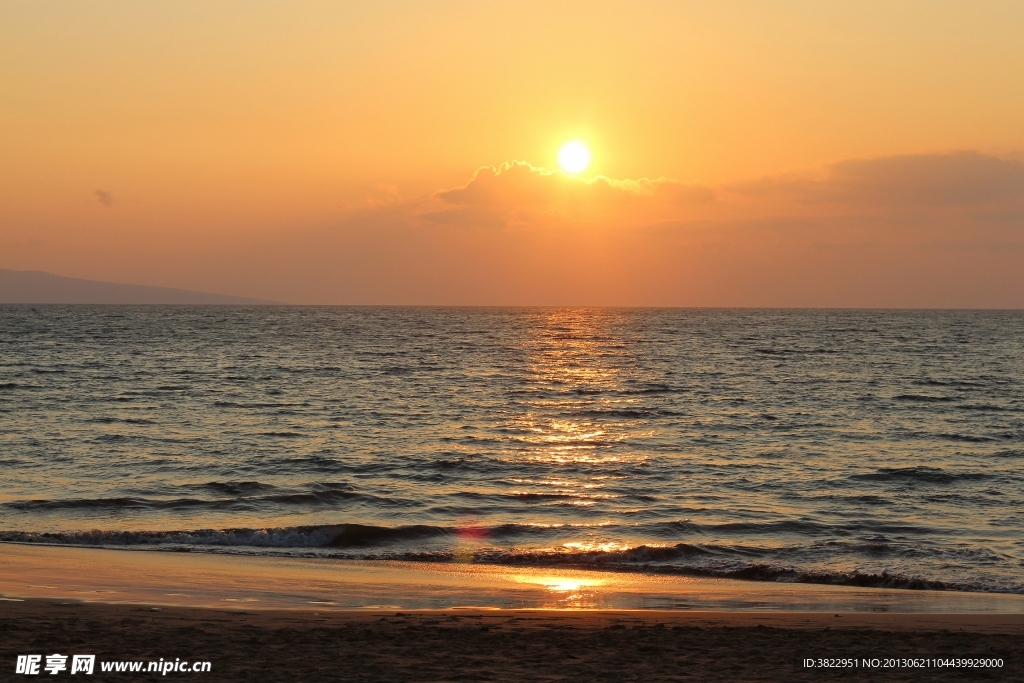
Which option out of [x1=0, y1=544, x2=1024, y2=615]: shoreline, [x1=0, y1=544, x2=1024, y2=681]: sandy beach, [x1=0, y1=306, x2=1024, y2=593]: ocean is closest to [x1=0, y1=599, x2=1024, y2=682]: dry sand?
[x1=0, y1=544, x2=1024, y2=681]: sandy beach

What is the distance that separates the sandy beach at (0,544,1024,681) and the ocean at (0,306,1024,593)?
9.04 ft

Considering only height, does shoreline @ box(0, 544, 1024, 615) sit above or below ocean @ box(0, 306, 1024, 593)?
below

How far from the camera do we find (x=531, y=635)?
35.4ft

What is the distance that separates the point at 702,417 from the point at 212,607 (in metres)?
28.8

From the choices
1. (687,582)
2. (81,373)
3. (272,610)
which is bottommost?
(272,610)

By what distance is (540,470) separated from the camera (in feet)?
85.7

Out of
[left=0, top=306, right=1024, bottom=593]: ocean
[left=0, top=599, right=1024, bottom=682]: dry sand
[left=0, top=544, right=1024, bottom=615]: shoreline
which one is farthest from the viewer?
[left=0, top=306, right=1024, bottom=593]: ocean

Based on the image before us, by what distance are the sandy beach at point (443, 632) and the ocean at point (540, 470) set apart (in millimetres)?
2757

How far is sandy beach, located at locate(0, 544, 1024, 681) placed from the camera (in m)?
9.37

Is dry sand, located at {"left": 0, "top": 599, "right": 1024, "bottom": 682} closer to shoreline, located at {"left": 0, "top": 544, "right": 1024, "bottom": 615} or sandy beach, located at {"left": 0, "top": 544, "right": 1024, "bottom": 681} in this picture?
sandy beach, located at {"left": 0, "top": 544, "right": 1024, "bottom": 681}

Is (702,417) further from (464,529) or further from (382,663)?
(382,663)

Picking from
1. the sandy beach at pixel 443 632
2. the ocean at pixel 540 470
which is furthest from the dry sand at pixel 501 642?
the ocean at pixel 540 470

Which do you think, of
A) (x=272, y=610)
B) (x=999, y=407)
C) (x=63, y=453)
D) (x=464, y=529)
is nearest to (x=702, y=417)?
(x=999, y=407)

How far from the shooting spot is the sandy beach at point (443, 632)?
30.7ft
